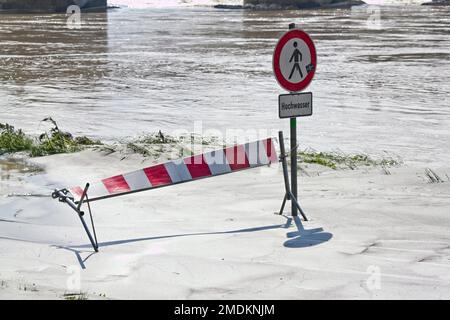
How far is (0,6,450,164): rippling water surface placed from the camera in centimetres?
1470

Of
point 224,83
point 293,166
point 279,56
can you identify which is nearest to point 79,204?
point 293,166

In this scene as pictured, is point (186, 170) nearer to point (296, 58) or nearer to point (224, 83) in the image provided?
point (296, 58)

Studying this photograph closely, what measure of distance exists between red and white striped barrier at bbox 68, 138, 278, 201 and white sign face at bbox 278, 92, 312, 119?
21.9 inches

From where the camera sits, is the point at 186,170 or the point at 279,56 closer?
the point at 279,56

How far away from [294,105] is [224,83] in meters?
14.2

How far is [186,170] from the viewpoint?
25.0 ft

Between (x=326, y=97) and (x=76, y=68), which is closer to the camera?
(x=326, y=97)

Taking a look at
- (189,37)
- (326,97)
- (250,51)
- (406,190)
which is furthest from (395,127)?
(189,37)

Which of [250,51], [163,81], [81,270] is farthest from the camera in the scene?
[250,51]

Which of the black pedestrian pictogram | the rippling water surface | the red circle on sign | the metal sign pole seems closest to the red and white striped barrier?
the metal sign pole

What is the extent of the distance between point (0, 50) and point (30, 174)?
22585 mm

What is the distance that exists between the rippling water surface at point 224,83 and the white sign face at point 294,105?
4680 mm
